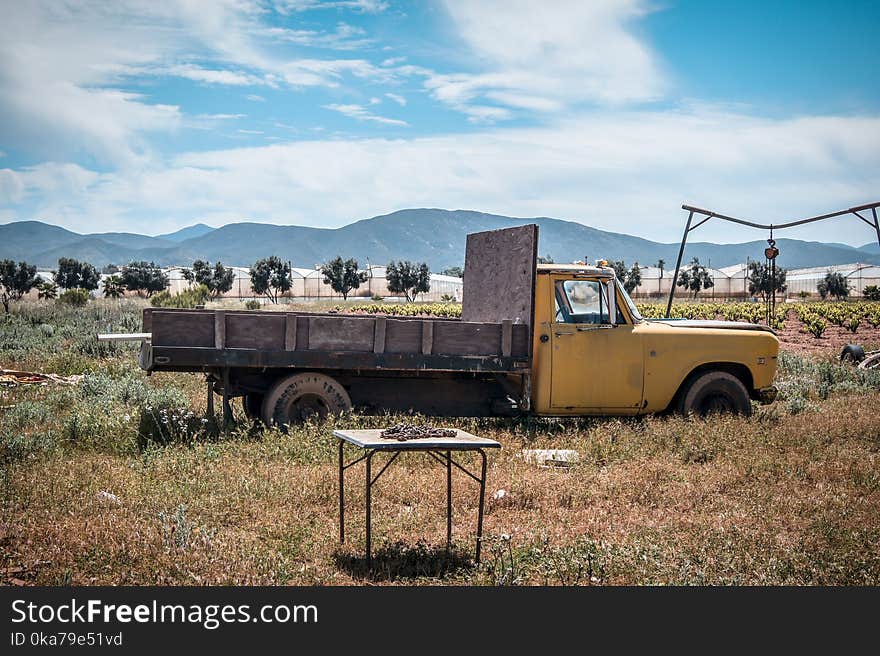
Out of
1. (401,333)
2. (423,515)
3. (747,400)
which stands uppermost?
(401,333)

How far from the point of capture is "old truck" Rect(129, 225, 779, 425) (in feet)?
31.7

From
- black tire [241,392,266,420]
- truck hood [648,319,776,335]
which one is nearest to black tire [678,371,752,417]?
truck hood [648,319,776,335]

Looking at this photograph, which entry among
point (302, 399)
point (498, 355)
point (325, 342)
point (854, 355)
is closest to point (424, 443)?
point (325, 342)

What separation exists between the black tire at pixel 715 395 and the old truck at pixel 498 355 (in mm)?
17

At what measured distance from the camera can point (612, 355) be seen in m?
10.3

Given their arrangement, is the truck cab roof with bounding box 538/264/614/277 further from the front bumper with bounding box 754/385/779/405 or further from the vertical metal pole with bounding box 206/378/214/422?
the vertical metal pole with bounding box 206/378/214/422

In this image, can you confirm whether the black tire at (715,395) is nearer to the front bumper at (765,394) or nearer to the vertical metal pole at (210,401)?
the front bumper at (765,394)

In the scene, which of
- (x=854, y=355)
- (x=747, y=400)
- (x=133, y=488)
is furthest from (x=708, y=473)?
(x=854, y=355)

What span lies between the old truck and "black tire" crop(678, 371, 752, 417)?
0.02 m

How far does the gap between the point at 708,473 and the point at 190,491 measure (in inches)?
188

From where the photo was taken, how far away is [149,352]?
9453mm

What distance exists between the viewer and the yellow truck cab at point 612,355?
10.2 meters

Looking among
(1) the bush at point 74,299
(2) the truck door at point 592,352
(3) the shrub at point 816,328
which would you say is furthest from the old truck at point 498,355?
(1) the bush at point 74,299

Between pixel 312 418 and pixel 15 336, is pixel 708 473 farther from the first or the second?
pixel 15 336
